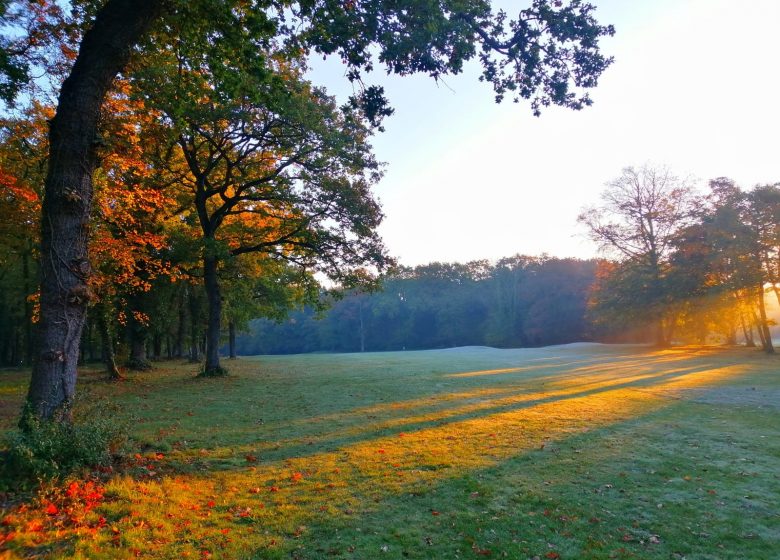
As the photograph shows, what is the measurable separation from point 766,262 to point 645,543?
30927 millimetres

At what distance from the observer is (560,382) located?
57.4ft

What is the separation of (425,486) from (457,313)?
73.5 metres

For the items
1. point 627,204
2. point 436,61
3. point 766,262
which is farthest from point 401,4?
point 627,204

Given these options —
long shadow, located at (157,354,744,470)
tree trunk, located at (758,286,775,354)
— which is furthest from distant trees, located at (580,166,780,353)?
long shadow, located at (157,354,744,470)

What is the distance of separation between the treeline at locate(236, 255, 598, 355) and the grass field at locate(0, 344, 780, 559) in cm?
5389

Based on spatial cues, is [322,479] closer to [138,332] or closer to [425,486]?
[425,486]

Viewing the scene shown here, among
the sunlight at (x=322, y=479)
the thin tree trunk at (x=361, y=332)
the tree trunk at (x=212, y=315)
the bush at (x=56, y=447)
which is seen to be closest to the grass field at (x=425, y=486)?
the sunlight at (x=322, y=479)

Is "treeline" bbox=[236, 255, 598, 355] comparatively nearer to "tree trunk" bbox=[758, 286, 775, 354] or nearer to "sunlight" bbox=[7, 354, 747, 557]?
"tree trunk" bbox=[758, 286, 775, 354]

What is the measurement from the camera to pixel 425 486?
574 cm

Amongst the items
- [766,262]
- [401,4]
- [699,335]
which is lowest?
[699,335]

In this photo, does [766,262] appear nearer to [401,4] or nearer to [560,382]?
[560,382]

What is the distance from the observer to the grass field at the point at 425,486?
417 cm

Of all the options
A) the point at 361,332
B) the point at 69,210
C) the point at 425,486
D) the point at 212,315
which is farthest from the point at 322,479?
the point at 361,332

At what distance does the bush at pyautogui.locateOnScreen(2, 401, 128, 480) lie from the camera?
470 centimetres
